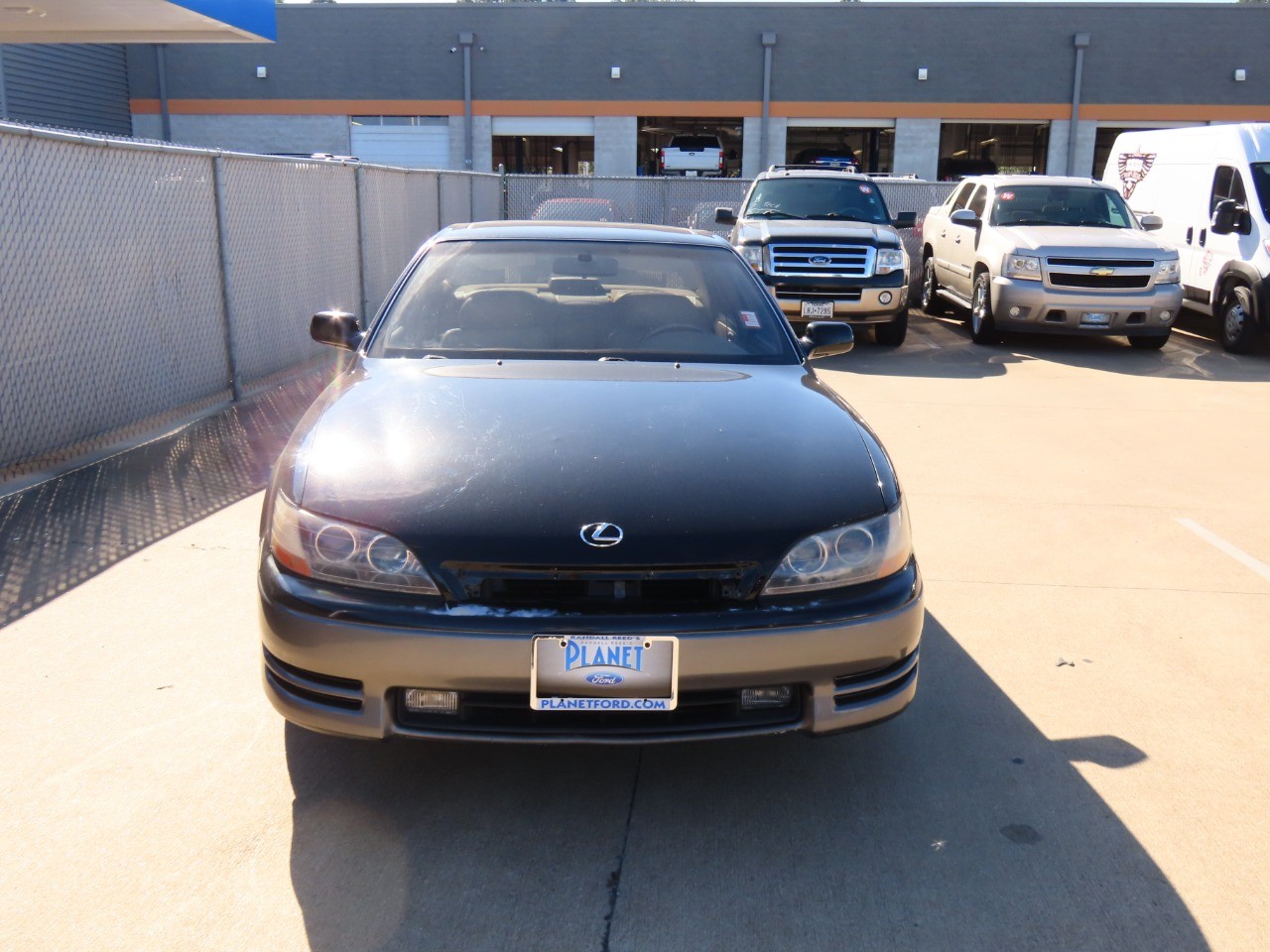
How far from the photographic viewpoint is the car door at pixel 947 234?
1462 cm

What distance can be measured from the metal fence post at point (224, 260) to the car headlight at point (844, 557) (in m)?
6.51

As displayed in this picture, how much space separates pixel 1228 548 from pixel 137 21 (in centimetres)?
1584

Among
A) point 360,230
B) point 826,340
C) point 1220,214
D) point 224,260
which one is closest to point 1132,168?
point 1220,214

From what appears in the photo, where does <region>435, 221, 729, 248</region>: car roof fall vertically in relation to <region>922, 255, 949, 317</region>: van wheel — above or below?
above

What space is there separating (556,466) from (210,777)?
1304 mm

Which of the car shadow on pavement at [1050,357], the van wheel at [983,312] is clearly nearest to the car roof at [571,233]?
the car shadow on pavement at [1050,357]

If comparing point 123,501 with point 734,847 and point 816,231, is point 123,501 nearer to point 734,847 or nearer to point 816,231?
point 734,847

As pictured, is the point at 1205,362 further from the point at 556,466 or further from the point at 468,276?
the point at 556,466

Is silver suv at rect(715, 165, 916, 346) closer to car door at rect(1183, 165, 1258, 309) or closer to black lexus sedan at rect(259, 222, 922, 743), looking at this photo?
car door at rect(1183, 165, 1258, 309)

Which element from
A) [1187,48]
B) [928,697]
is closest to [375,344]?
[928,697]

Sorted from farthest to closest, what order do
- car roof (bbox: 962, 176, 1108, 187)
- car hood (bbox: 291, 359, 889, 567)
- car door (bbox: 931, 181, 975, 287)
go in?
car door (bbox: 931, 181, 975, 287) → car roof (bbox: 962, 176, 1108, 187) → car hood (bbox: 291, 359, 889, 567)

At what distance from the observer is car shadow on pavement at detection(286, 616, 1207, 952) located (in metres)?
2.67

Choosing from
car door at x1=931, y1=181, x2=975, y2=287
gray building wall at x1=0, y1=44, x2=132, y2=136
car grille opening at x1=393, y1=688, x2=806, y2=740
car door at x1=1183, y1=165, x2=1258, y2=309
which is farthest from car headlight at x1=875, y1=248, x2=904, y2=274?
gray building wall at x1=0, y1=44, x2=132, y2=136

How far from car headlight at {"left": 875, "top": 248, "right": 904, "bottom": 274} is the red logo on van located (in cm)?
452
